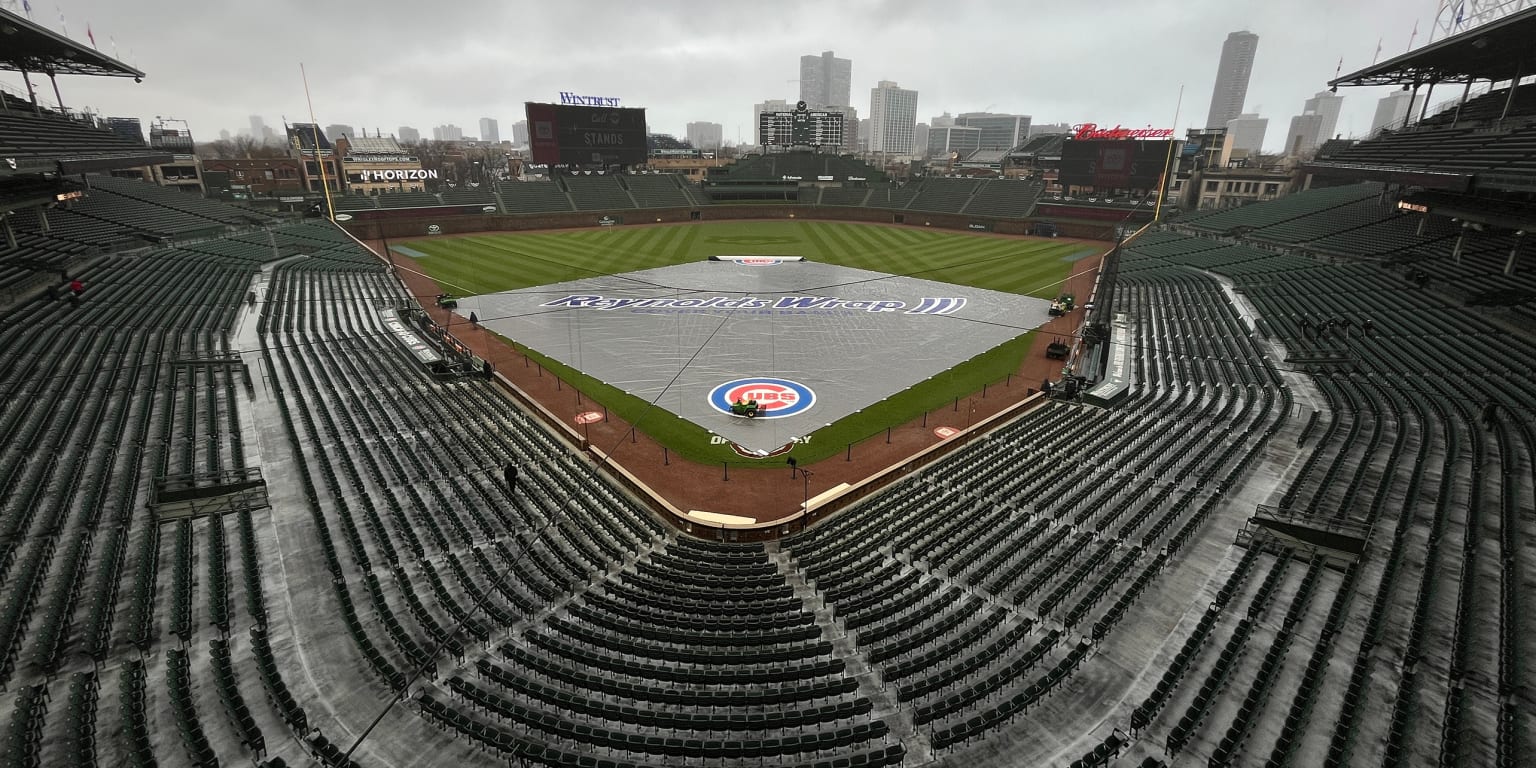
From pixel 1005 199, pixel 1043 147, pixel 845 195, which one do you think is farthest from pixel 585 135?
pixel 1043 147

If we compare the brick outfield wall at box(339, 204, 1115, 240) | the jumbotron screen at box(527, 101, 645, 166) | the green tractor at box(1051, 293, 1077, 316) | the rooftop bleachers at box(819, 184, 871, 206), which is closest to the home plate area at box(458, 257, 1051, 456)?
the green tractor at box(1051, 293, 1077, 316)

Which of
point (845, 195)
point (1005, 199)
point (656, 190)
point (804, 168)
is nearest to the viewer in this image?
point (1005, 199)

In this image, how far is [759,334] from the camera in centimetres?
4409

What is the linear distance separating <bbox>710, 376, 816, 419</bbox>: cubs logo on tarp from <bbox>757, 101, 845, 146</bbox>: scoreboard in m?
126

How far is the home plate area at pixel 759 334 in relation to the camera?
108 feet

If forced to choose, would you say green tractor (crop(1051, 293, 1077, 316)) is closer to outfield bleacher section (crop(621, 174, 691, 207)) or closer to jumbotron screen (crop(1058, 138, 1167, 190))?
jumbotron screen (crop(1058, 138, 1167, 190))

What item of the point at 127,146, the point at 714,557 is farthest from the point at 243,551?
the point at 127,146

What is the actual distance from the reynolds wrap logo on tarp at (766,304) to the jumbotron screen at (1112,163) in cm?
5806

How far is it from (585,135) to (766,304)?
224 ft

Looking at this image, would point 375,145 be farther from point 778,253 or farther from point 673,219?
point 778,253

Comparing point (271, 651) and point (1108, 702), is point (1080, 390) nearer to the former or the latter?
point (1108, 702)

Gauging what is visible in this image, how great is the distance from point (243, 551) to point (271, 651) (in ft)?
16.8

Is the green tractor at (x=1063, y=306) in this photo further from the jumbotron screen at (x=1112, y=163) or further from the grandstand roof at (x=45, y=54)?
the grandstand roof at (x=45, y=54)

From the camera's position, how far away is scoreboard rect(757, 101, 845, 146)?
486 feet
